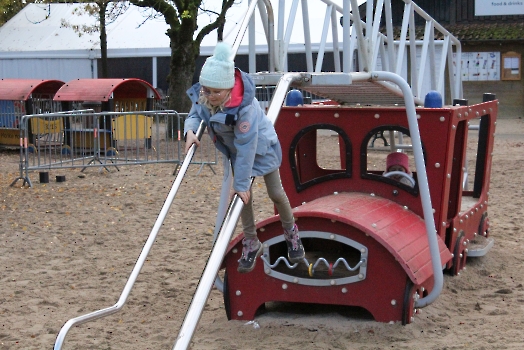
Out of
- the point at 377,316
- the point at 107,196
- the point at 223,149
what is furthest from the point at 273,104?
the point at 107,196

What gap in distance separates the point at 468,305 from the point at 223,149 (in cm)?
229

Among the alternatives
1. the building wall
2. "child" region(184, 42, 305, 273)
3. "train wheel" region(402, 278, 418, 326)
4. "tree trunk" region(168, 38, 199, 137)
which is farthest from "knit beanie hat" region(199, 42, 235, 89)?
the building wall

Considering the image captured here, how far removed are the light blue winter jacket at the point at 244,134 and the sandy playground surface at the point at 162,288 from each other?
1166mm

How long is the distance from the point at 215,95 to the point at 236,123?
0.17 m

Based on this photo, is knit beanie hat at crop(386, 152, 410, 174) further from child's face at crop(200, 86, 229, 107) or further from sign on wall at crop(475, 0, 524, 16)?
sign on wall at crop(475, 0, 524, 16)

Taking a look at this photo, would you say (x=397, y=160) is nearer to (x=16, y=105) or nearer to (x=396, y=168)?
(x=396, y=168)

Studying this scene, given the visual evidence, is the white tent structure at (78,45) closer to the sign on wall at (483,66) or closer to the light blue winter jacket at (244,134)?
the sign on wall at (483,66)

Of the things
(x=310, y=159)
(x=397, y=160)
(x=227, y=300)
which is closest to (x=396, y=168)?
(x=397, y=160)

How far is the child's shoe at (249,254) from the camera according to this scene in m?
4.53

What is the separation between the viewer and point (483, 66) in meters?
23.8

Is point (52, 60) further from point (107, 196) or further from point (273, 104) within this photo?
point (273, 104)

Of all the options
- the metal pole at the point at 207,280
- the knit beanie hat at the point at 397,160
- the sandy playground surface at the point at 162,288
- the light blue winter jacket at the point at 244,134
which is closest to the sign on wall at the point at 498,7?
the sandy playground surface at the point at 162,288

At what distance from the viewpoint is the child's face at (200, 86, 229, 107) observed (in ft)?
12.5

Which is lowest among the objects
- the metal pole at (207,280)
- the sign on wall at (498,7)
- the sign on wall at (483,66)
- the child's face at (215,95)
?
the metal pole at (207,280)
